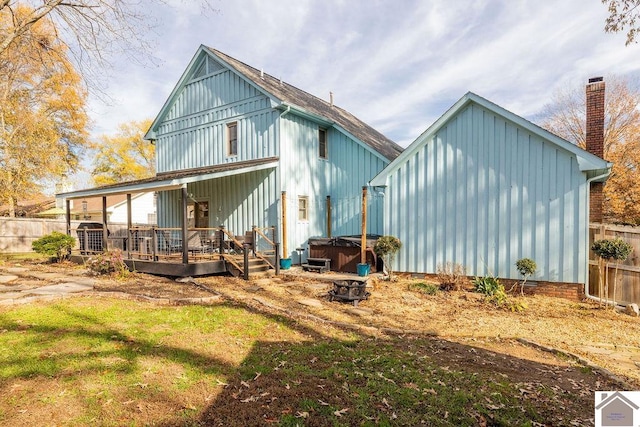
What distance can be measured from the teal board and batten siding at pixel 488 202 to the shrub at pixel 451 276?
16 centimetres

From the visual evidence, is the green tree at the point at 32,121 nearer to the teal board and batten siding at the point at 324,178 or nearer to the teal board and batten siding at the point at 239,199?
the teal board and batten siding at the point at 239,199

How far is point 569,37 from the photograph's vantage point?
13.5 metres

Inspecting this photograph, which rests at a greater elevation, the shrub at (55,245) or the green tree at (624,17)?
the green tree at (624,17)

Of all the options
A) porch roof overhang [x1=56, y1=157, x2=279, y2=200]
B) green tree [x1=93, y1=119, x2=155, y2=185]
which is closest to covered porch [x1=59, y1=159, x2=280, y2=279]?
porch roof overhang [x1=56, y1=157, x2=279, y2=200]

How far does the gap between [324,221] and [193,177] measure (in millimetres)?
6518

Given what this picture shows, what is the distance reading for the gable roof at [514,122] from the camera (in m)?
8.09

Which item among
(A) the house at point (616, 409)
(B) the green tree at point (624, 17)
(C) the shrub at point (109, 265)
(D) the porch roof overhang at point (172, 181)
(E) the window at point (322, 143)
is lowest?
(A) the house at point (616, 409)

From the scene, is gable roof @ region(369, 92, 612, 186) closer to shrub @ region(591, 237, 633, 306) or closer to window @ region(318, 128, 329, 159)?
shrub @ region(591, 237, 633, 306)

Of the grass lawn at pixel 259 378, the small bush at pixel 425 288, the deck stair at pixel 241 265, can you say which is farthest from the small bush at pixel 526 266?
the deck stair at pixel 241 265

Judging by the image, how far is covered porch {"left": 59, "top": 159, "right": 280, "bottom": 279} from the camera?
33.0 ft

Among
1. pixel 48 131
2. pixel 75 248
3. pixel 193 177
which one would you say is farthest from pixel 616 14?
pixel 48 131

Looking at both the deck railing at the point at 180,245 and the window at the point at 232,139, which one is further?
the window at the point at 232,139

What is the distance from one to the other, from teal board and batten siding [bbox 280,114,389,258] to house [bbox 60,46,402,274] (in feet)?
0.14

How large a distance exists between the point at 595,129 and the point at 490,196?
392 centimetres
